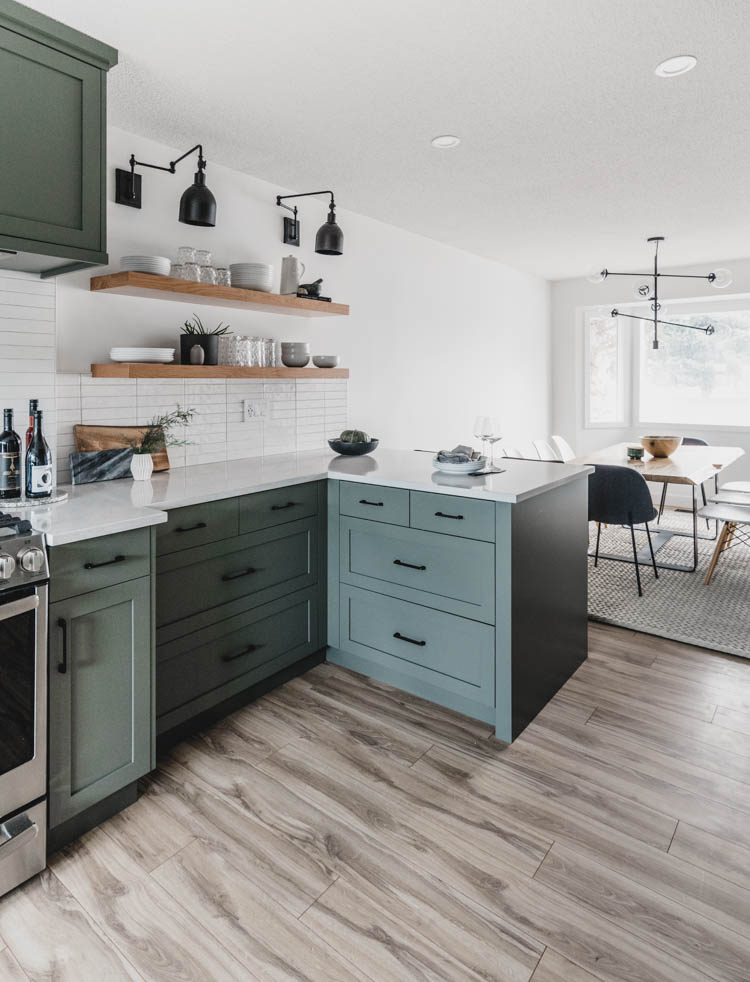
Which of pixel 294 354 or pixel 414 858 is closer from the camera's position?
pixel 414 858

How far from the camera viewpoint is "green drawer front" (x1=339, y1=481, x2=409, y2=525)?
2.47 meters

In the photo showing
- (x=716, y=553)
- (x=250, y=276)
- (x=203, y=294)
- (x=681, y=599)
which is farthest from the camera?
(x=716, y=553)

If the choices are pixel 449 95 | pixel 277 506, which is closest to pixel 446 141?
pixel 449 95

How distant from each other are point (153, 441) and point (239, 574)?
73 cm

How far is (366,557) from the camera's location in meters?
2.62

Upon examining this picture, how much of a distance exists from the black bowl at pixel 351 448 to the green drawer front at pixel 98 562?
1467 millimetres

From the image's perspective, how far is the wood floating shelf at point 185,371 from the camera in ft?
8.08

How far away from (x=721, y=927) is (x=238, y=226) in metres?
3.31

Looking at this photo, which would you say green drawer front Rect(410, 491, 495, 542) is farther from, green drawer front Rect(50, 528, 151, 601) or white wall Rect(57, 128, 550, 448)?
white wall Rect(57, 128, 550, 448)

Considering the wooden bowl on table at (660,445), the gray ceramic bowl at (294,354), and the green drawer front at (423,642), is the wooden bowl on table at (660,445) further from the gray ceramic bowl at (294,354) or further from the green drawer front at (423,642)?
the green drawer front at (423,642)

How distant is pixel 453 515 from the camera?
2.30 meters

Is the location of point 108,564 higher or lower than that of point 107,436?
lower

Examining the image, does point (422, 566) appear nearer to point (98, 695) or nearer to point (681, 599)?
point (98, 695)

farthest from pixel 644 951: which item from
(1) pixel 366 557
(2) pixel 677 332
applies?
(2) pixel 677 332
